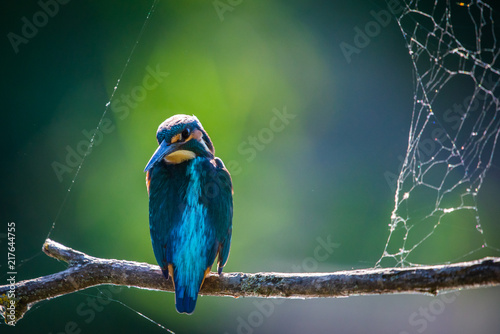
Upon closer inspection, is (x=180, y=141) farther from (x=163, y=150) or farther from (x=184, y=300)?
(x=184, y=300)

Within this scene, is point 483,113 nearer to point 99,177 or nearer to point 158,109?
point 158,109

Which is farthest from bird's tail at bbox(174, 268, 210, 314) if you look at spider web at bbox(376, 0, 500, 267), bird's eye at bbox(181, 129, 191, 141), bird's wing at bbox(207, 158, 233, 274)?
spider web at bbox(376, 0, 500, 267)

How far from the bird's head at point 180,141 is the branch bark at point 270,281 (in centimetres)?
47

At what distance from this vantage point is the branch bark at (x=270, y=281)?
1536 millimetres

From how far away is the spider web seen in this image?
147 inches

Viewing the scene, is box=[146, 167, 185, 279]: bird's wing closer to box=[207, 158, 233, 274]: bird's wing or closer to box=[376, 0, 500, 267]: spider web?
box=[207, 158, 233, 274]: bird's wing

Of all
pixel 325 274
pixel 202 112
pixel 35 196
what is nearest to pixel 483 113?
pixel 202 112

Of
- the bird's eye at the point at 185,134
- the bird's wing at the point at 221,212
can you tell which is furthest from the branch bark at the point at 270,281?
the bird's eye at the point at 185,134

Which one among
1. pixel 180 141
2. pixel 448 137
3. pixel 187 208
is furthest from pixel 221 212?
pixel 448 137

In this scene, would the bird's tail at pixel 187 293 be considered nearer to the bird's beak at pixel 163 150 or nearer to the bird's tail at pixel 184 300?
the bird's tail at pixel 184 300

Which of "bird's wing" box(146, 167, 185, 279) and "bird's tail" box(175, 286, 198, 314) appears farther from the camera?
"bird's wing" box(146, 167, 185, 279)

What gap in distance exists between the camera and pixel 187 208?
83.5 inches

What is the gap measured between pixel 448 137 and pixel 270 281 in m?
2.67

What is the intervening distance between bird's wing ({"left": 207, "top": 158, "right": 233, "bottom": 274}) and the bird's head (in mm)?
128
